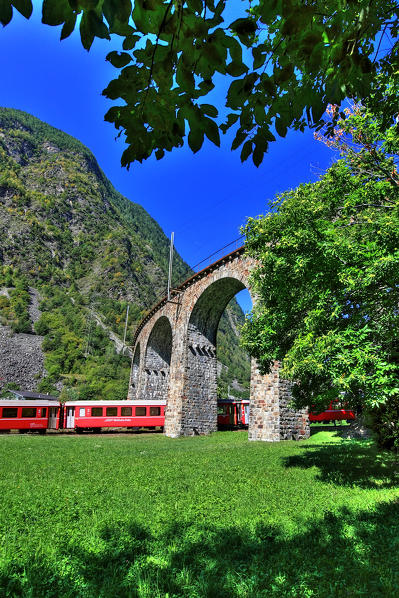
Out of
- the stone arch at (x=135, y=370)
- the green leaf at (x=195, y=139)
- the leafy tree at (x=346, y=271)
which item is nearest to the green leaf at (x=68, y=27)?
the green leaf at (x=195, y=139)

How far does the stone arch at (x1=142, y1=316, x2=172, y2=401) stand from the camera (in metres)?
32.5

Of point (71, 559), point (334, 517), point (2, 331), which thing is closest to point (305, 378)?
point (334, 517)

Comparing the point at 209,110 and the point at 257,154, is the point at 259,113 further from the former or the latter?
the point at 209,110

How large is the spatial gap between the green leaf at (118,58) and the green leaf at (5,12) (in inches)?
19.5

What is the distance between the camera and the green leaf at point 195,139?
1729mm

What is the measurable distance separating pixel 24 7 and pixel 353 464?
10.6 metres

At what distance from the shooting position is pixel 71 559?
361 centimetres

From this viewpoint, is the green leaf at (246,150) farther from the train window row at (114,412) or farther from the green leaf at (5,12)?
the train window row at (114,412)

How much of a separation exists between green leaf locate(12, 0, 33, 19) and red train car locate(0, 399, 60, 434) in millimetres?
25930

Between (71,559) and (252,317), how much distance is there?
22.2 feet

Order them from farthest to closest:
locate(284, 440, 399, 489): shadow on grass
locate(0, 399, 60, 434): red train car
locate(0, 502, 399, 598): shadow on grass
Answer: locate(0, 399, 60, 434): red train car, locate(284, 440, 399, 489): shadow on grass, locate(0, 502, 399, 598): shadow on grass

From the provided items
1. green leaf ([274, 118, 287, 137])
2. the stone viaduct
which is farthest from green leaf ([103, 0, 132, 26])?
the stone viaduct

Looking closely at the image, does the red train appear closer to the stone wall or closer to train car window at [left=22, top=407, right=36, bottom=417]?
train car window at [left=22, top=407, right=36, bottom=417]

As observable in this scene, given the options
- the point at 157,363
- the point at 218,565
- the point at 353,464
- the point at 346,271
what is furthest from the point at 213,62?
the point at 157,363
